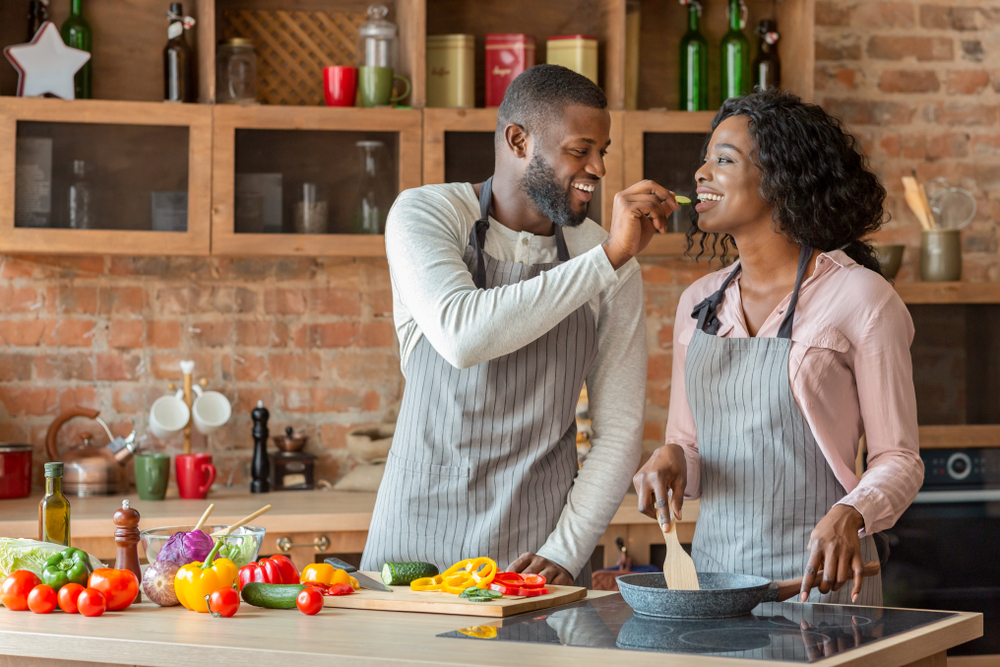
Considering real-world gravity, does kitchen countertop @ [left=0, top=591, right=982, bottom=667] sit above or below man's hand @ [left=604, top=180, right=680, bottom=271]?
below

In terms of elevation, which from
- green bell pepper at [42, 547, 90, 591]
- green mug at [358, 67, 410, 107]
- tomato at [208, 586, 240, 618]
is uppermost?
green mug at [358, 67, 410, 107]

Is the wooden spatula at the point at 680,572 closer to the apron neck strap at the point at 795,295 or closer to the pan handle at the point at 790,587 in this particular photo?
the pan handle at the point at 790,587

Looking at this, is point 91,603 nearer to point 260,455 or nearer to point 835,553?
point 835,553

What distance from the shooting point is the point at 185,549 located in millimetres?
1415

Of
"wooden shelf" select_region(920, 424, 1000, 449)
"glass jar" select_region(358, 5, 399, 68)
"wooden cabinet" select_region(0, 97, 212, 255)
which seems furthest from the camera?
"glass jar" select_region(358, 5, 399, 68)

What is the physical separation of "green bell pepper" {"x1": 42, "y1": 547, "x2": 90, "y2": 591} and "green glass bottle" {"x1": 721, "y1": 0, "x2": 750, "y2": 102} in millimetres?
2332

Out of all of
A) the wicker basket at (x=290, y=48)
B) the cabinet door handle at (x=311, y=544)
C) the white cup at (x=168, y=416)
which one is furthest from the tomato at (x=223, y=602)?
the wicker basket at (x=290, y=48)

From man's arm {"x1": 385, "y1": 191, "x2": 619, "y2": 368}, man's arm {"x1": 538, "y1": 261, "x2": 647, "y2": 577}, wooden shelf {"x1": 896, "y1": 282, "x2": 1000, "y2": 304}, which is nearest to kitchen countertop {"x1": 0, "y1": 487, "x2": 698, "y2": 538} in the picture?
wooden shelf {"x1": 896, "y1": 282, "x2": 1000, "y2": 304}

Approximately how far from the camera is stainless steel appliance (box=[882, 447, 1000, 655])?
9.36 ft

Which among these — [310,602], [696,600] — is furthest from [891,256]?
[310,602]

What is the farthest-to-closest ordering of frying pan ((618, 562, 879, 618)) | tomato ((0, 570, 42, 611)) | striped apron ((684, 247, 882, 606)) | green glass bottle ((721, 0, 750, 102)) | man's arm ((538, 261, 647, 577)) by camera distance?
green glass bottle ((721, 0, 750, 102)), man's arm ((538, 261, 647, 577)), striped apron ((684, 247, 882, 606)), tomato ((0, 570, 42, 611)), frying pan ((618, 562, 879, 618))

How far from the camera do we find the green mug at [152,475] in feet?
9.30

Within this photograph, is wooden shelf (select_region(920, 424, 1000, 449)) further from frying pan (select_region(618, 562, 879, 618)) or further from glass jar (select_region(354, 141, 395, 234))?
frying pan (select_region(618, 562, 879, 618))

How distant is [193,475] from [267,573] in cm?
156
